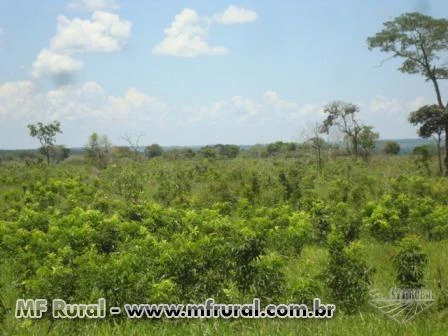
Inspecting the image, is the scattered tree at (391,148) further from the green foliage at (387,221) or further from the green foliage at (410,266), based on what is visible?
the green foliage at (410,266)

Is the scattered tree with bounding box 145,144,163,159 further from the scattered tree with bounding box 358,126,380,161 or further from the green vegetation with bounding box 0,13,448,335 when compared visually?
the green vegetation with bounding box 0,13,448,335

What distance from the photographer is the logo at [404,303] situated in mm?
6306

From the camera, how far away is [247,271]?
6.80 metres

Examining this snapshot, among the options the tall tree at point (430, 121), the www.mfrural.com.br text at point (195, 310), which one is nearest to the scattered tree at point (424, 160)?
the tall tree at point (430, 121)

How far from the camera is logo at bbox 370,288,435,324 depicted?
20.7 feet

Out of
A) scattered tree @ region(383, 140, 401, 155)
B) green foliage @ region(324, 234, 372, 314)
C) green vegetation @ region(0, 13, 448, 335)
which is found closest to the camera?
green vegetation @ region(0, 13, 448, 335)

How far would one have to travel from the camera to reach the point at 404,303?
6.59 m

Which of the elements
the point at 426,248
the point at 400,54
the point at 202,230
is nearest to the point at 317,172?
the point at 400,54

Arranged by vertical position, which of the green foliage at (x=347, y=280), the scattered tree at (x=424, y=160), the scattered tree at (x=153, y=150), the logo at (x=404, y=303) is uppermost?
the scattered tree at (x=153, y=150)

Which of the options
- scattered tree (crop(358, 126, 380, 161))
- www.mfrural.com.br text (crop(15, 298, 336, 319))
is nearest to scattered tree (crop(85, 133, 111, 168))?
scattered tree (crop(358, 126, 380, 161))

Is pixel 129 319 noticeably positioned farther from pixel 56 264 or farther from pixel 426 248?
pixel 426 248

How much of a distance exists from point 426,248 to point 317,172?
16.1 metres

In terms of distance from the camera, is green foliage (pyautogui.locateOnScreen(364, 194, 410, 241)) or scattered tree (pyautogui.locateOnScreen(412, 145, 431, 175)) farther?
scattered tree (pyautogui.locateOnScreen(412, 145, 431, 175))

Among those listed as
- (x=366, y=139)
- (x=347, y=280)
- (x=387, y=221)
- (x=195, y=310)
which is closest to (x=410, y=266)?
(x=347, y=280)
